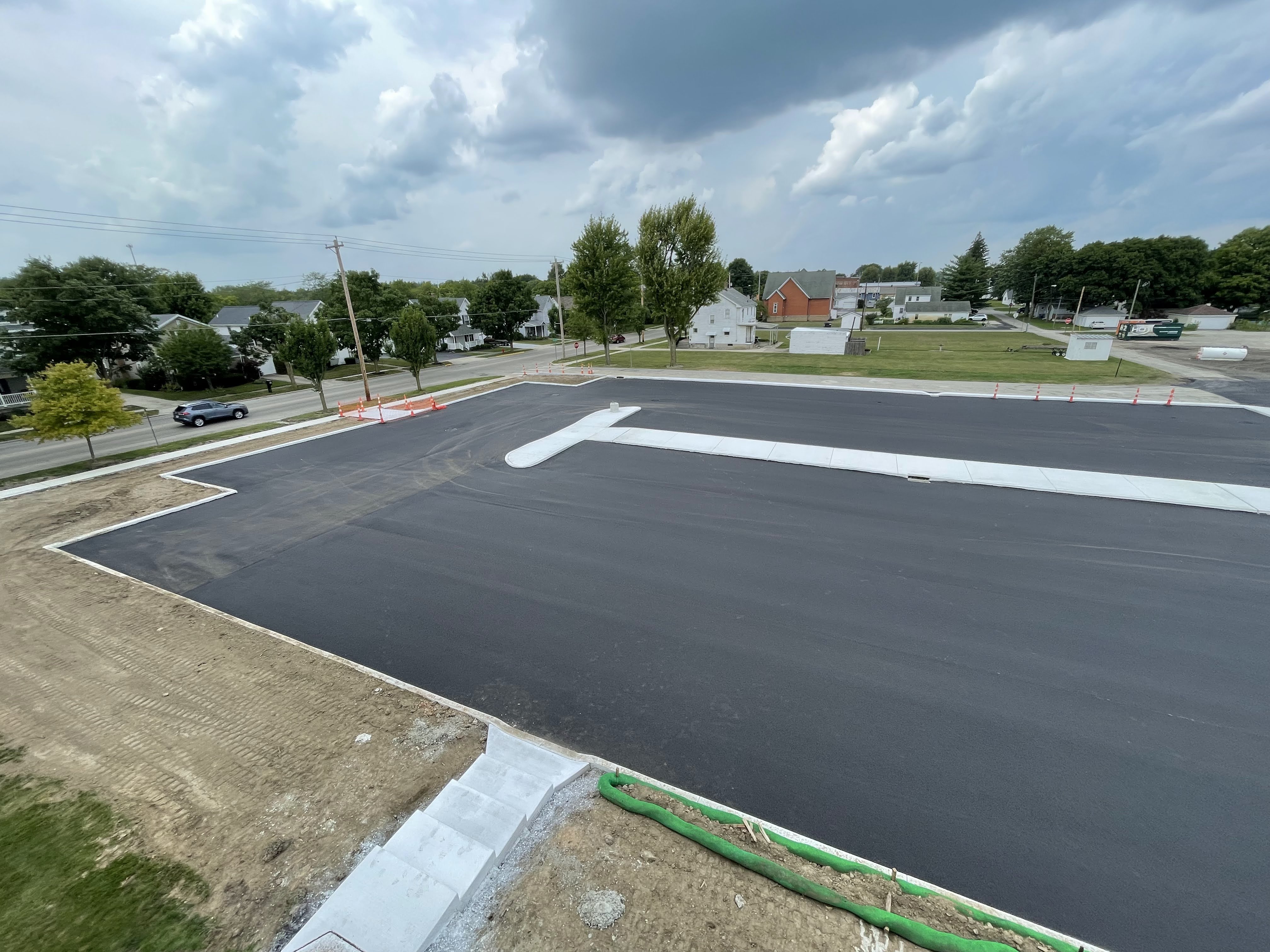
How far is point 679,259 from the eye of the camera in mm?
32031

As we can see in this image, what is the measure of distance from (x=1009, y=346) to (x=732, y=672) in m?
45.9

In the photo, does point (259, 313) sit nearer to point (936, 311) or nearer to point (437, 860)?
point (437, 860)

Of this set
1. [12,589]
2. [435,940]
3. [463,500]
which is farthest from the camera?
[463,500]

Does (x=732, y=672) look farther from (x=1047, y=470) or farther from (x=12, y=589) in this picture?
(x=12, y=589)

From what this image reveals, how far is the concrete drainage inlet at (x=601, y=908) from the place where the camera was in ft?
11.9

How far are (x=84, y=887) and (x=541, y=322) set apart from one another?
6816 cm

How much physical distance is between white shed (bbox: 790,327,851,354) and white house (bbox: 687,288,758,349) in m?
7.00

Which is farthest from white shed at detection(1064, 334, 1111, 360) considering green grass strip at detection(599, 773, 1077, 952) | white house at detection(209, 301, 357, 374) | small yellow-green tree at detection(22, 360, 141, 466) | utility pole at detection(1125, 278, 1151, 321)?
white house at detection(209, 301, 357, 374)

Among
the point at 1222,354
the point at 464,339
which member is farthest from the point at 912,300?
the point at 464,339

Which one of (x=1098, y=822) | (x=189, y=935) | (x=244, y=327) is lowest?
(x=1098, y=822)

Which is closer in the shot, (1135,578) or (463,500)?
(1135,578)

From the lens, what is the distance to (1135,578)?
26.2 ft

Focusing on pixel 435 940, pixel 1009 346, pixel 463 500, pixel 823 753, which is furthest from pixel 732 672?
pixel 1009 346

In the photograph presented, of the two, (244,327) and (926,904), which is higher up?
(244,327)
